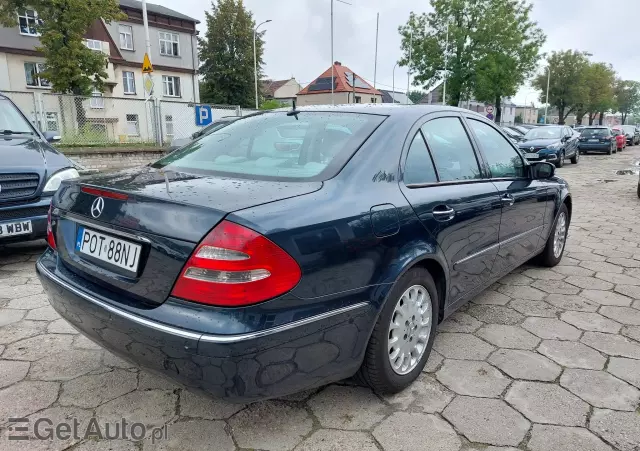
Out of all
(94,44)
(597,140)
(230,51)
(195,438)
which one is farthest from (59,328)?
(230,51)

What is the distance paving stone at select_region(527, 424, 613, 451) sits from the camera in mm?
2059

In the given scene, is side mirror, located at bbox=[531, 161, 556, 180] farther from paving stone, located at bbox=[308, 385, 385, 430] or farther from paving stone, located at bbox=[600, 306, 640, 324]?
paving stone, located at bbox=[308, 385, 385, 430]

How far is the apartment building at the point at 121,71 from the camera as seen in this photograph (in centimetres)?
1323

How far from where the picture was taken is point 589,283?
4.24m

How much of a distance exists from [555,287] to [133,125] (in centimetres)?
1404

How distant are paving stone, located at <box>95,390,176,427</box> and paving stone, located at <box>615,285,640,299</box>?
3.75m

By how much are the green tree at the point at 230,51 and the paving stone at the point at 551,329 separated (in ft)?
148

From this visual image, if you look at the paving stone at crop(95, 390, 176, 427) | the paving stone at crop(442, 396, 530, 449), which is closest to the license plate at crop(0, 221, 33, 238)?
the paving stone at crop(95, 390, 176, 427)

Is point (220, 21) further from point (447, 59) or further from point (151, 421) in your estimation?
point (151, 421)

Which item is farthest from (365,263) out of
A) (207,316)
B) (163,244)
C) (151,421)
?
(151,421)

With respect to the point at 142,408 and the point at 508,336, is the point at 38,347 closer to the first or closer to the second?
the point at 142,408

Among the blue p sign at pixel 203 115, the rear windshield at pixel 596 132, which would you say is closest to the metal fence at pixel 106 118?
the blue p sign at pixel 203 115

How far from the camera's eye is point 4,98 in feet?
18.5

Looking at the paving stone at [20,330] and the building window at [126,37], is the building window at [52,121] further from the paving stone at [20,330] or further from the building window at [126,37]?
the building window at [126,37]
